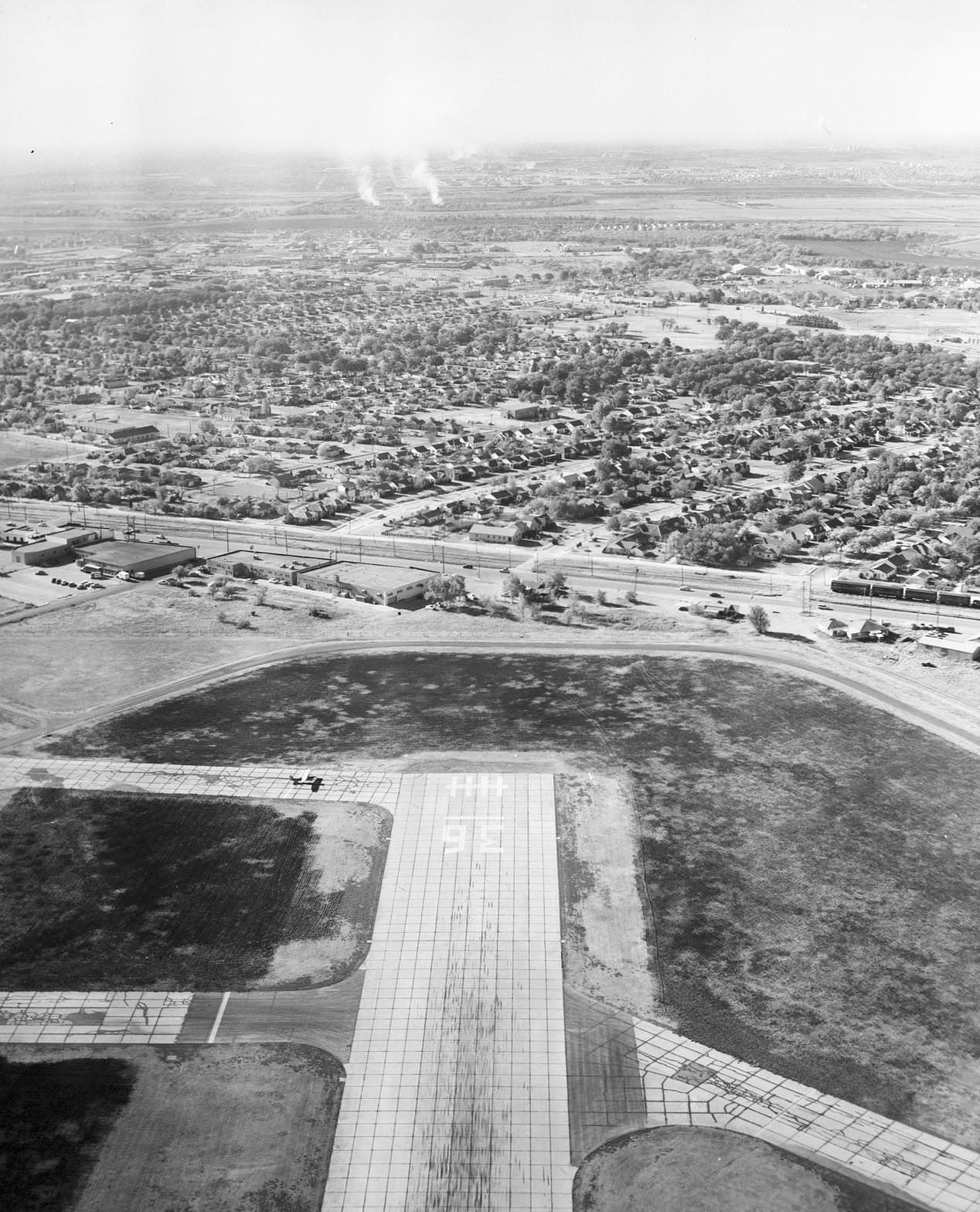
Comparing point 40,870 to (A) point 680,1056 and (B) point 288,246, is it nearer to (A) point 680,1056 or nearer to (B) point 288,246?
(A) point 680,1056

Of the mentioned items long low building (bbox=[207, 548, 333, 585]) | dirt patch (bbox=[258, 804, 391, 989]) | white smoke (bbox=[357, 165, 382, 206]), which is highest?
white smoke (bbox=[357, 165, 382, 206])

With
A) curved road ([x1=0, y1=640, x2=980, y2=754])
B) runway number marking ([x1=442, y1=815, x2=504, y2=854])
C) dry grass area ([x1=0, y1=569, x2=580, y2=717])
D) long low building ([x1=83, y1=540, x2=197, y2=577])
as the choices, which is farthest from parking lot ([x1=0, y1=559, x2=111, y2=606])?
runway number marking ([x1=442, y1=815, x2=504, y2=854])

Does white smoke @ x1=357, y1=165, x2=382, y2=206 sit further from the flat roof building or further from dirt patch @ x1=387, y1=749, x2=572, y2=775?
dirt patch @ x1=387, y1=749, x2=572, y2=775

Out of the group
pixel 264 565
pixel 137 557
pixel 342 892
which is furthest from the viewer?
pixel 137 557

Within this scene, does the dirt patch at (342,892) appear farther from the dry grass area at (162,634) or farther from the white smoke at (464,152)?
the white smoke at (464,152)

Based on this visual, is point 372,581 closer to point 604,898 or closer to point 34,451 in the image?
point 604,898

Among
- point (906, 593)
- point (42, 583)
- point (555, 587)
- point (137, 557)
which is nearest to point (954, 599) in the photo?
point (906, 593)
